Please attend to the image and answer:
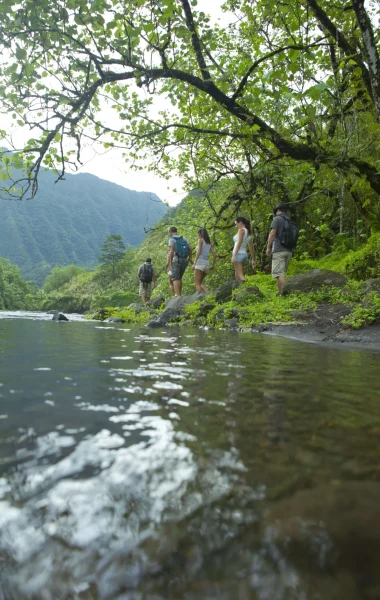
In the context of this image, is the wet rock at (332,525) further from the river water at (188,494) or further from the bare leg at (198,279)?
the bare leg at (198,279)

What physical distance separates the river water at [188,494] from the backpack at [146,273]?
12.7 metres

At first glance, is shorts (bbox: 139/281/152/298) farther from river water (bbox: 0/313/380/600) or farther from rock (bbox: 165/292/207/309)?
river water (bbox: 0/313/380/600)

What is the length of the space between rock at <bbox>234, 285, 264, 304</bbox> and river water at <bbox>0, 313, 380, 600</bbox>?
7424mm

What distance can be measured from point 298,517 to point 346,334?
229 inches

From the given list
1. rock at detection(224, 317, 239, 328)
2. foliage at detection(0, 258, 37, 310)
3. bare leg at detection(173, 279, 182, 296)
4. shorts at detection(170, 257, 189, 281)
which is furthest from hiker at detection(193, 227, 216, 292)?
foliage at detection(0, 258, 37, 310)

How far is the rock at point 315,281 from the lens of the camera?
9297 mm

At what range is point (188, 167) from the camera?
1396 centimetres

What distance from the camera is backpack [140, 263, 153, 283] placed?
15.0 meters

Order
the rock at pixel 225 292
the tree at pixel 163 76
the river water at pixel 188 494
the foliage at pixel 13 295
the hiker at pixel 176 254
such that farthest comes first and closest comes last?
the foliage at pixel 13 295
the hiker at pixel 176 254
the rock at pixel 225 292
the tree at pixel 163 76
the river water at pixel 188 494

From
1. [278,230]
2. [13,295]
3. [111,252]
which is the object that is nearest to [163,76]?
[278,230]

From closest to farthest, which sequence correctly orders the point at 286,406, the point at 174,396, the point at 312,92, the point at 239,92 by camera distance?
1. the point at 286,406
2. the point at 174,396
3. the point at 312,92
4. the point at 239,92

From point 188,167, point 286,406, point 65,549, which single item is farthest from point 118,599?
point 188,167

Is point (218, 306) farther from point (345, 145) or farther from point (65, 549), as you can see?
point (65, 549)

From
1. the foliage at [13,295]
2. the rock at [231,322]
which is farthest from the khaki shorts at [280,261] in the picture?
the foliage at [13,295]
